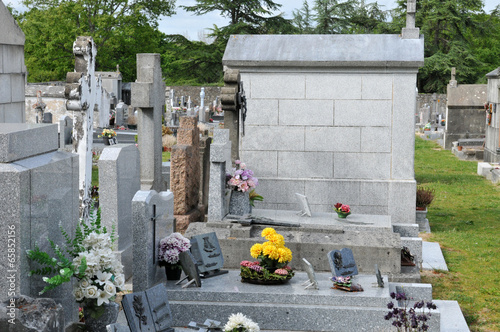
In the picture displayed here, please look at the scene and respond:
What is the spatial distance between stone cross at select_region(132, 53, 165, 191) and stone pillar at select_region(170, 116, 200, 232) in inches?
10.7

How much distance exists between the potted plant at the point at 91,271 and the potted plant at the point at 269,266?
194cm

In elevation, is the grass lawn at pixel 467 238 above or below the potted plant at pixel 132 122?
below

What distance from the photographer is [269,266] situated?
6457 mm

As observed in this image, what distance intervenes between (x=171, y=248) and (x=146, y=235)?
1.33 feet

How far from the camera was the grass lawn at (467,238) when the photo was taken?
741 cm

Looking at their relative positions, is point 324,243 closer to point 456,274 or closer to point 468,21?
point 456,274

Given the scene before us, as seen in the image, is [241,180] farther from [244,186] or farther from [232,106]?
[232,106]

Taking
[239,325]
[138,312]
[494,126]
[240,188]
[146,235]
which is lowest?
[239,325]

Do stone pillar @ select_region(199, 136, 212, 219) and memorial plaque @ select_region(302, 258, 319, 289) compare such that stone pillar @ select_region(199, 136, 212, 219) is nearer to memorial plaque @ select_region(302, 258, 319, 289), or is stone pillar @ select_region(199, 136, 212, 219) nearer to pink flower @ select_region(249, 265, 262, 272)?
pink flower @ select_region(249, 265, 262, 272)

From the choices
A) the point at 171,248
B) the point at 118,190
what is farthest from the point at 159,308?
the point at 118,190

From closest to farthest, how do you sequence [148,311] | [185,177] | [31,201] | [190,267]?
[31,201] → [148,311] → [190,267] → [185,177]

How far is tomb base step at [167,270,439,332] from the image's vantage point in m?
6.03

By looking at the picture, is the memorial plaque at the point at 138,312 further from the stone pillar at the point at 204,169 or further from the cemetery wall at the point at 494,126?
the cemetery wall at the point at 494,126

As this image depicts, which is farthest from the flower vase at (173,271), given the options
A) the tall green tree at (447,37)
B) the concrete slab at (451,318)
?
the tall green tree at (447,37)
